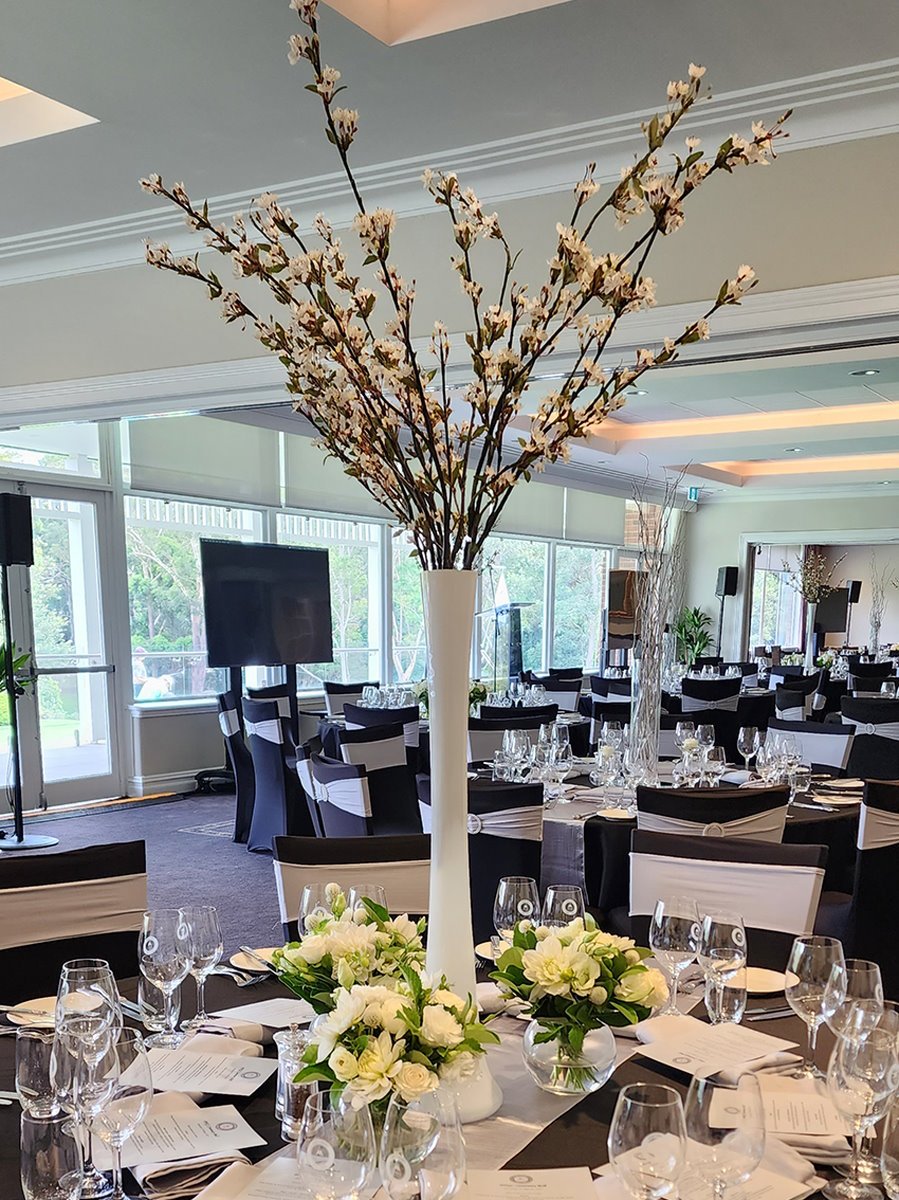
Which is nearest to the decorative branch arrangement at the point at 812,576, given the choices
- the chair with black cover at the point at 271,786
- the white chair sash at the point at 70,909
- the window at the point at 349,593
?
the window at the point at 349,593

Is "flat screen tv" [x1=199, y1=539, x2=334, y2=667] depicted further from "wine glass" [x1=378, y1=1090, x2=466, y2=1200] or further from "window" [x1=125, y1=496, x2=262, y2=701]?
"wine glass" [x1=378, y1=1090, x2=466, y2=1200]

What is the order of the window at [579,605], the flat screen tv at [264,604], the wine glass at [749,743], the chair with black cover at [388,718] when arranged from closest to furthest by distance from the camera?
the wine glass at [749,743] < the chair with black cover at [388,718] < the flat screen tv at [264,604] < the window at [579,605]

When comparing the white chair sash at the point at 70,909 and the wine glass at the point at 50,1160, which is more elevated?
the wine glass at the point at 50,1160

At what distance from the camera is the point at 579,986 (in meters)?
1.40

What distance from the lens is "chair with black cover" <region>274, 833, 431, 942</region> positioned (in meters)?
2.42

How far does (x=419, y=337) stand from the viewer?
4152 millimetres

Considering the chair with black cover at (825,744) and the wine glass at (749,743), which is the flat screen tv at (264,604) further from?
the wine glass at (749,743)

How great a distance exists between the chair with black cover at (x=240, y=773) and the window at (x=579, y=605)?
722 centimetres

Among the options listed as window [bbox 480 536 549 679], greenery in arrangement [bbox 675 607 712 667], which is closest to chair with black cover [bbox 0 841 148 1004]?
window [bbox 480 536 549 679]

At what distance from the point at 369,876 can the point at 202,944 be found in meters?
0.76

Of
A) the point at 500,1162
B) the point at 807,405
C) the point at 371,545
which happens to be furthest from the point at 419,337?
the point at 807,405

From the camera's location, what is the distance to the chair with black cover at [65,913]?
2.27 metres

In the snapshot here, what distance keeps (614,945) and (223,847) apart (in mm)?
5113

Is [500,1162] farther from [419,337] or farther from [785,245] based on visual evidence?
[419,337]
